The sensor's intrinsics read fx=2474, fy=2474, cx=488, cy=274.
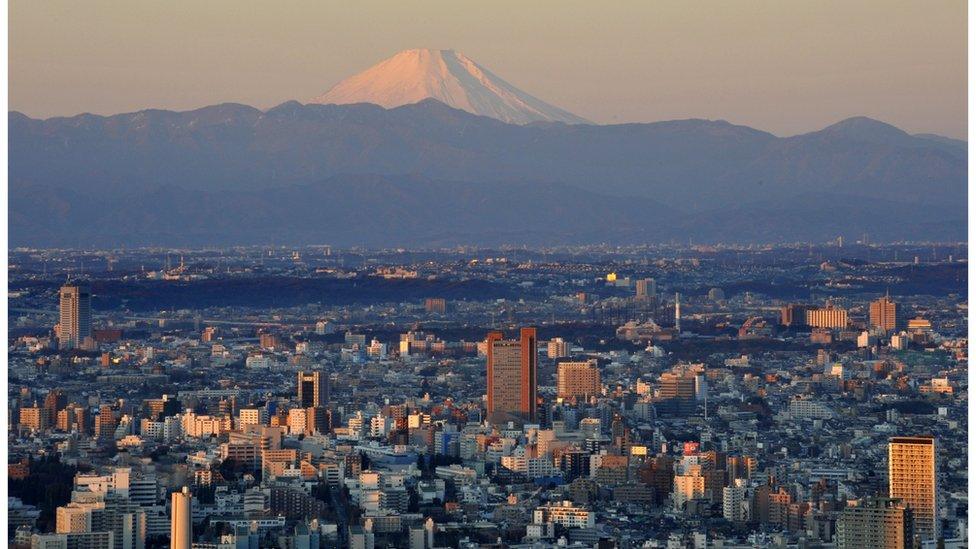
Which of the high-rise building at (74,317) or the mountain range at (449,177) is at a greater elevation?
the mountain range at (449,177)

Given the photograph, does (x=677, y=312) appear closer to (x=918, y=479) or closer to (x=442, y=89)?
(x=442, y=89)

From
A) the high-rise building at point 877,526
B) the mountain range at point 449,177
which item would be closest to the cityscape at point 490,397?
the high-rise building at point 877,526

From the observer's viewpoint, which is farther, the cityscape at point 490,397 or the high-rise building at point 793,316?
the high-rise building at point 793,316

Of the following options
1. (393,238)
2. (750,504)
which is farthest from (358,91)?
(750,504)

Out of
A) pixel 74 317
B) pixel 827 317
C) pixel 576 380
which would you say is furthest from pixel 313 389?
pixel 827 317

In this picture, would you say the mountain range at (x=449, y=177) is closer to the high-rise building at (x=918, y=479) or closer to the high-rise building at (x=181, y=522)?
the high-rise building at (x=918, y=479)

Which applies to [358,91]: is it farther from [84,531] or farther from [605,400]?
[84,531]
